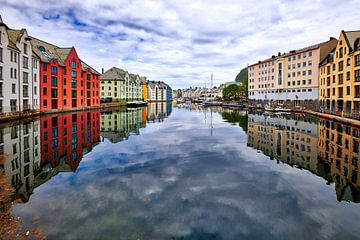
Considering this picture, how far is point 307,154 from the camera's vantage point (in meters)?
15.6

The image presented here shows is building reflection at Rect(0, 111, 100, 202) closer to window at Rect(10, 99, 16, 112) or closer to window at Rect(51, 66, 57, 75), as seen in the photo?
window at Rect(10, 99, 16, 112)

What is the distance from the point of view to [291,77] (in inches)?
2815

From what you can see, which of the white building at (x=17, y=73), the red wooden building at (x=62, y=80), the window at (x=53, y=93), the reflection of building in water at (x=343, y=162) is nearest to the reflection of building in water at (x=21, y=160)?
the reflection of building in water at (x=343, y=162)

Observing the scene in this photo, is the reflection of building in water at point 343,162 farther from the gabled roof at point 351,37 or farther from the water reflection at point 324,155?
the gabled roof at point 351,37

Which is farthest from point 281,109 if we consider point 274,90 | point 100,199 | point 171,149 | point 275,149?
point 100,199

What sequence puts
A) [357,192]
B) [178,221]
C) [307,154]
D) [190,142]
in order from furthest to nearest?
[190,142] < [307,154] < [357,192] < [178,221]

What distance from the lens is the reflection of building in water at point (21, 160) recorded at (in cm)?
908

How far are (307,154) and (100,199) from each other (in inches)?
544

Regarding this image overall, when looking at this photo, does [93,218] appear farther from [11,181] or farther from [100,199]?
[11,181]

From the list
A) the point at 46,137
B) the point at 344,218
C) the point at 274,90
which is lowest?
the point at 344,218

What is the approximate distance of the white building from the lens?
32.0 meters

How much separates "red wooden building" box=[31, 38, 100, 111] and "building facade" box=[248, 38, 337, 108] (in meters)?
56.8

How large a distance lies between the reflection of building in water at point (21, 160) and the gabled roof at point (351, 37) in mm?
49818

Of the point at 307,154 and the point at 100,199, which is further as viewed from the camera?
the point at 307,154
